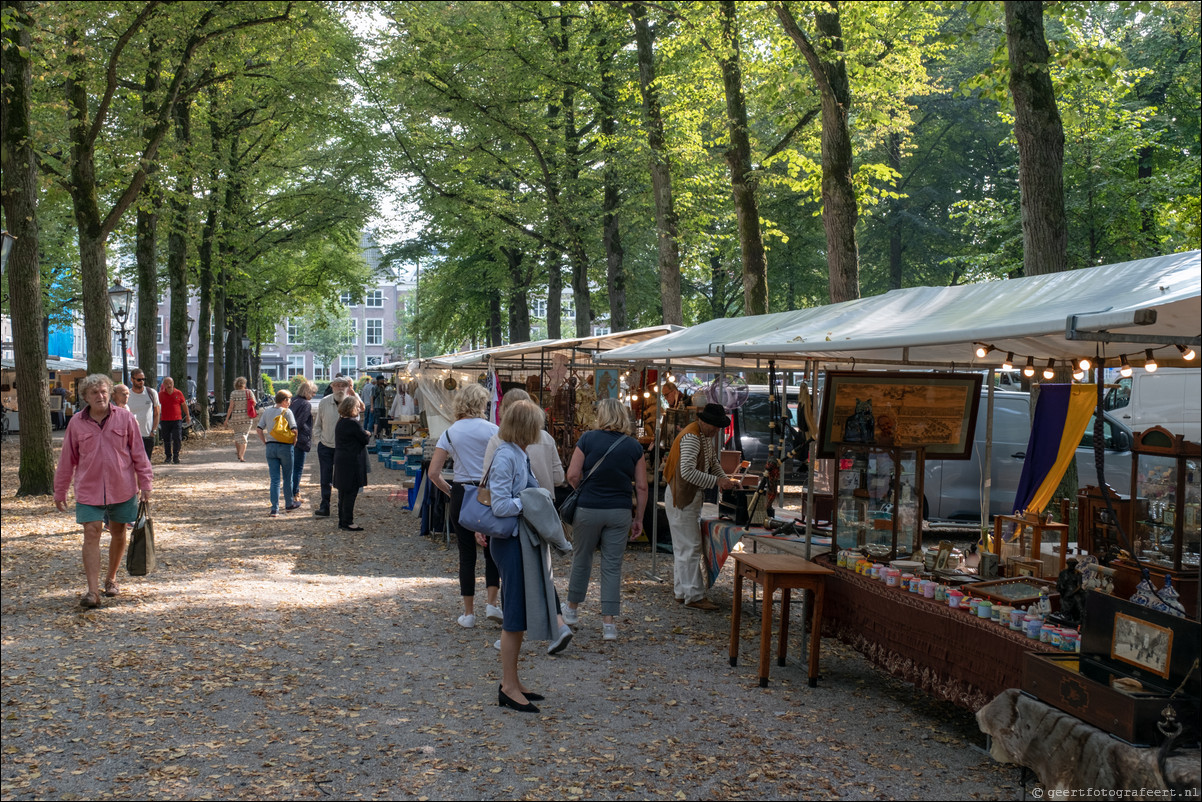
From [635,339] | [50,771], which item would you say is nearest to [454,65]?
[635,339]

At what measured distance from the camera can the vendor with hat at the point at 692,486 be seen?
805 centimetres

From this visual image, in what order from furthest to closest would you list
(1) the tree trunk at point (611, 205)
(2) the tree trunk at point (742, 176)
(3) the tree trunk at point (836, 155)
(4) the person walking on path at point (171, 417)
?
(1) the tree trunk at point (611, 205) < (4) the person walking on path at point (171, 417) < (2) the tree trunk at point (742, 176) < (3) the tree trunk at point (836, 155)

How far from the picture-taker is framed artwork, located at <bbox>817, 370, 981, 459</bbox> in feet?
22.5

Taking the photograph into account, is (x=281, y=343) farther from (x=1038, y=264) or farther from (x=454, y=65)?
(x=1038, y=264)

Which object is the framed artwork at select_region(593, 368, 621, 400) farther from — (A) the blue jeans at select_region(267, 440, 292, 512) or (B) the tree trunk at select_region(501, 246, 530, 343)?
(B) the tree trunk at select_region(501, 246, 530, 343)

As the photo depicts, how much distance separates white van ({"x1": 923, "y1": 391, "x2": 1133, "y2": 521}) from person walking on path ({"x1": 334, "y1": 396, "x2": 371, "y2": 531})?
7.09 metres

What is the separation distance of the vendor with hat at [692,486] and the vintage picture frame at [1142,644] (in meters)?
4.11

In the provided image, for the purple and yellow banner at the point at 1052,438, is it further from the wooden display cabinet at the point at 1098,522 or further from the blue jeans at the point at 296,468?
the blue jeans at the point at 296,468

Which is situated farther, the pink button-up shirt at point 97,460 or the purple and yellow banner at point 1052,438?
the pink button-up shirt at point 97,460

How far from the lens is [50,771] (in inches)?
188

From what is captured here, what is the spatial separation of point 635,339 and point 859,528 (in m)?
6.11

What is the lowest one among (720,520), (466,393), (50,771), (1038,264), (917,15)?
(50,771)

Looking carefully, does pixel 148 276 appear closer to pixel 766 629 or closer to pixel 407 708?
pixel 407 708

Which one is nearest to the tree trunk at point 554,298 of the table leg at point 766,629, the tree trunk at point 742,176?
the tree trunk at point 742,176
